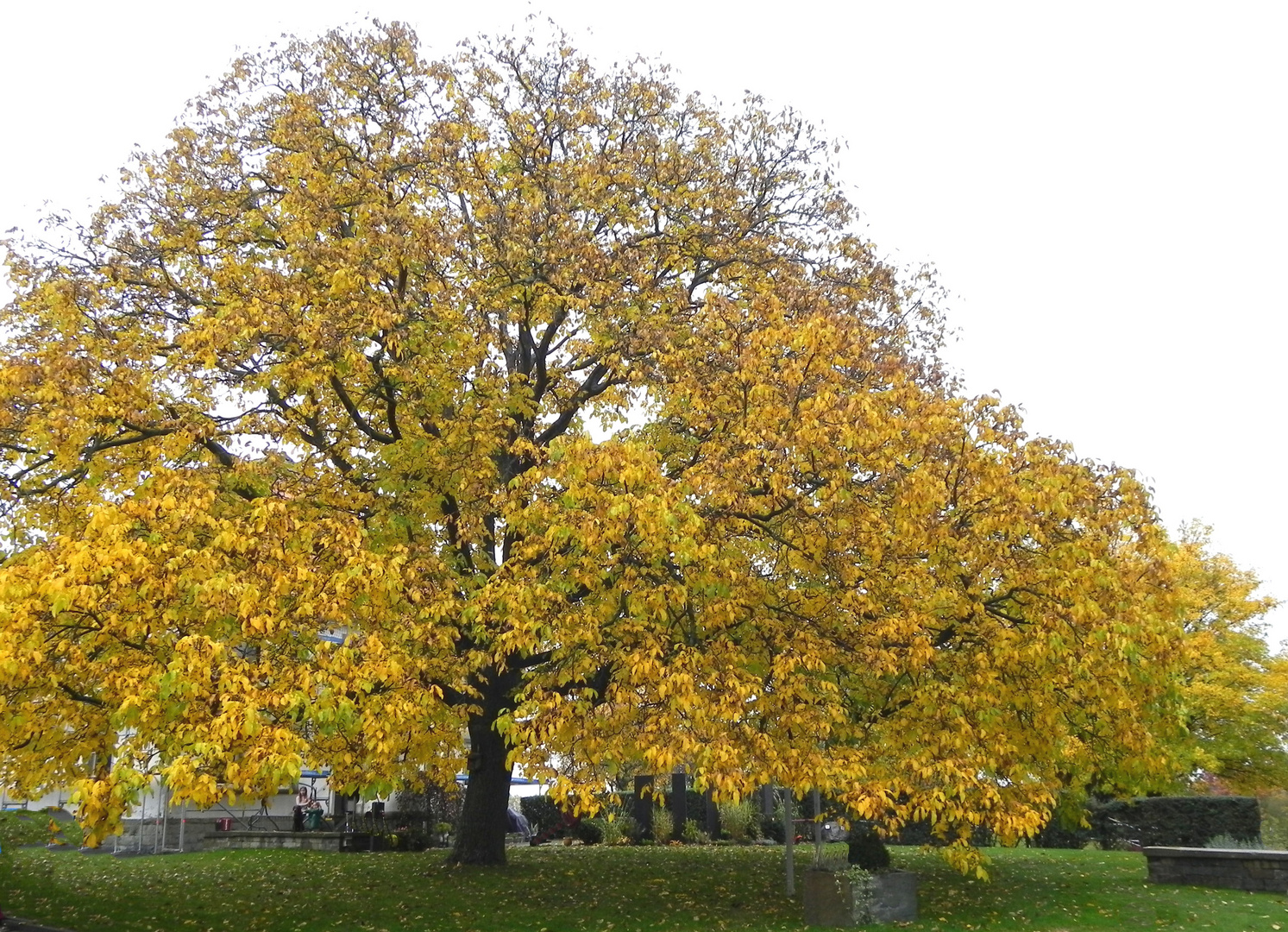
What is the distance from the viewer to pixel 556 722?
32.8 feet

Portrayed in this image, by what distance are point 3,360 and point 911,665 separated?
10.3 metres

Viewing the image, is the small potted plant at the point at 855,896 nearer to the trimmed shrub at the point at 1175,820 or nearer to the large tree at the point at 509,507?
the large tree at the point at 509,507

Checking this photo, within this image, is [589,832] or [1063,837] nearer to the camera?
[589,832]

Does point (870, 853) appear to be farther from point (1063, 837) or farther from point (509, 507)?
point (1063, 837)

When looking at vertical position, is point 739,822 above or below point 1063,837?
above

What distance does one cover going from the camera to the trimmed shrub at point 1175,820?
2275 cm

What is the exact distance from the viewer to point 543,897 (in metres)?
13.9

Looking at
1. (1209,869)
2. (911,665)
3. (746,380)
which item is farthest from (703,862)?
(746,380)

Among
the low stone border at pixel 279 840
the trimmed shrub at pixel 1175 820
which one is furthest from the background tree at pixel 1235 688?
the low stone border at pixel 279 840

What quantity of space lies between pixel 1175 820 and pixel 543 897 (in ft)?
56.4

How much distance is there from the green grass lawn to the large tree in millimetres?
1820

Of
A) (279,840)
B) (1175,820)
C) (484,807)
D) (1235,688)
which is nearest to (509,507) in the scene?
(484,807)

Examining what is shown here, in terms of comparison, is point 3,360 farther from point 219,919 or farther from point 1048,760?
point 1048,760

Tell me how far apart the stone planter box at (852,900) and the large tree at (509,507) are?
37.0 inches
